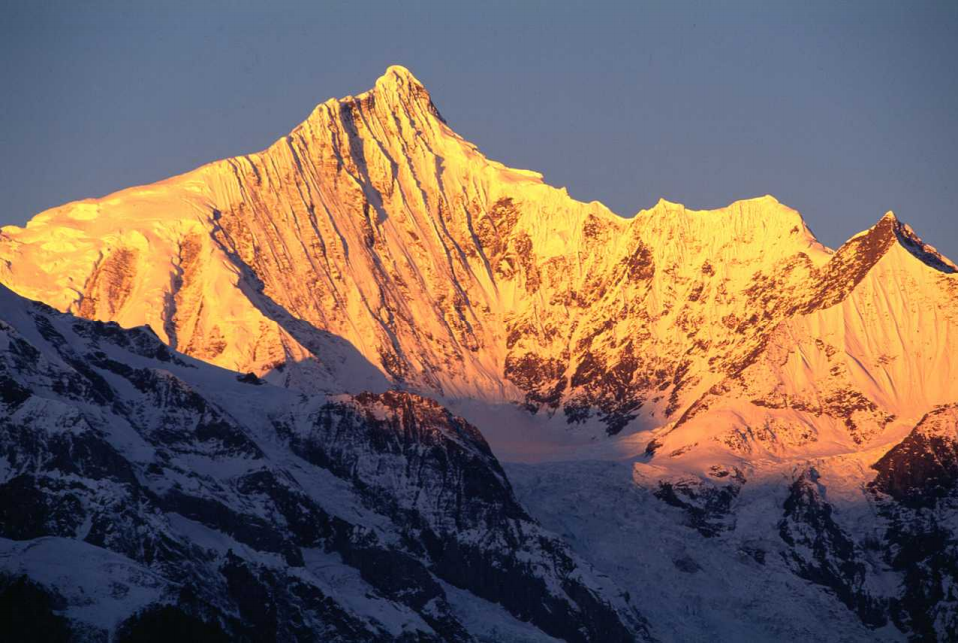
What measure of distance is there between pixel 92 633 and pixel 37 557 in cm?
870

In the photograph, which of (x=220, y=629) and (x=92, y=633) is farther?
(x=220, y=629)

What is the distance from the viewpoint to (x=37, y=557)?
18300 cm

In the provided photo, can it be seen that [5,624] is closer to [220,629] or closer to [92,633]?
[92,633]

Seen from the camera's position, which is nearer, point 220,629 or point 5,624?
point 5,624

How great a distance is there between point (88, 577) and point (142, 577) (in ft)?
12.8

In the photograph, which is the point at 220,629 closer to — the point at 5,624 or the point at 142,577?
the point at 142,577

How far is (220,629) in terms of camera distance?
190000mm

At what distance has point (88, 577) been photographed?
18275cm

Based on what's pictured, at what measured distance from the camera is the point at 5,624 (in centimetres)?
17412

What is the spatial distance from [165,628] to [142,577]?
529 centimetres

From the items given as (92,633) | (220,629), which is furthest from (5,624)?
(220,629)

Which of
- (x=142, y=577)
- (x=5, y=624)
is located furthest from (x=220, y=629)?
(x=5, y=624)

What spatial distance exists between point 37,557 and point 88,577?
3546mm

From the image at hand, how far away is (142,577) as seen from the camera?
18500 centimetres
